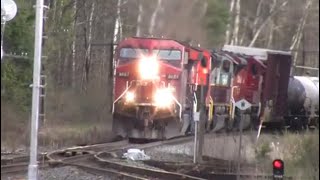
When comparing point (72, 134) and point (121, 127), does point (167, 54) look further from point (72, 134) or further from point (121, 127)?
point (72, 134)

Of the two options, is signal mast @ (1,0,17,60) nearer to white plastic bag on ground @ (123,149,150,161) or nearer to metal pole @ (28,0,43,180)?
metal pole @ (28,0,43,180)

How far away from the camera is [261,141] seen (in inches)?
636

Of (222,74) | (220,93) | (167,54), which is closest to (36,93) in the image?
(167,54)

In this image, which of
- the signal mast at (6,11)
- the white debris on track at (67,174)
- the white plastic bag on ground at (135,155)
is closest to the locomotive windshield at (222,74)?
the white plastic bag on ground at (135,155)

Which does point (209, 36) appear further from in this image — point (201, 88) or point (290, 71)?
point (290, 71)

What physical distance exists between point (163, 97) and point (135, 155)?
2.70 metres

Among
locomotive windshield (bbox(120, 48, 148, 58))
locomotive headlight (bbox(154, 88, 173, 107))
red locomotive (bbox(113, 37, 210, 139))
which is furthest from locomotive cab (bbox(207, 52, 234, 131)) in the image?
locomotive windshield (bbox(120, 48, 148, 58))

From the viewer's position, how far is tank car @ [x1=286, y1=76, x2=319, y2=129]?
78.0ft

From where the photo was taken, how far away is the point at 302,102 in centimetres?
2494

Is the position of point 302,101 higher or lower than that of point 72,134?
higher

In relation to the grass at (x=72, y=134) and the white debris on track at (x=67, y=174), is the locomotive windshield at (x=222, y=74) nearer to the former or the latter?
the grass at (x=72, y=134)

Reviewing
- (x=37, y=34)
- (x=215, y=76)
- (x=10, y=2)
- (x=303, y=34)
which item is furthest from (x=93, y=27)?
(x=303, y=34)

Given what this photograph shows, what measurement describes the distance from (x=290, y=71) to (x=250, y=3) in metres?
7.20

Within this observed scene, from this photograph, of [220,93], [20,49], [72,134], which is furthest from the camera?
[220,93]
